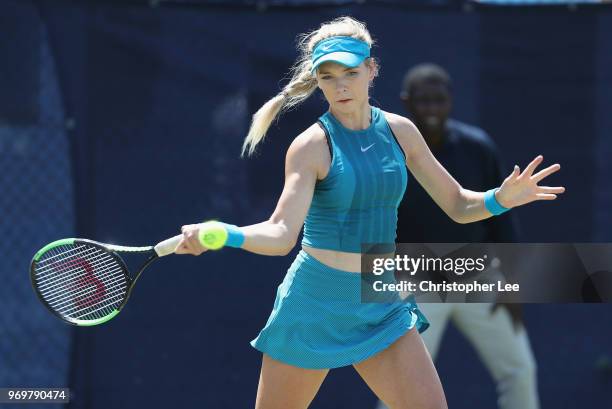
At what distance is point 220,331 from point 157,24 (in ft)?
4.84

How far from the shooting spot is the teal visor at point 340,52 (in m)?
3.78

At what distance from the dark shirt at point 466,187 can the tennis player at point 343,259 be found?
1.41 meters

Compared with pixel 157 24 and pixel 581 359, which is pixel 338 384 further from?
pixel 157 24

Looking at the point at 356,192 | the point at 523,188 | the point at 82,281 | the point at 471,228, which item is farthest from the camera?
the point at 471,228

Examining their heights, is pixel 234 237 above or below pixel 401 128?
below

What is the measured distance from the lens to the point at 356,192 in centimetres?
378

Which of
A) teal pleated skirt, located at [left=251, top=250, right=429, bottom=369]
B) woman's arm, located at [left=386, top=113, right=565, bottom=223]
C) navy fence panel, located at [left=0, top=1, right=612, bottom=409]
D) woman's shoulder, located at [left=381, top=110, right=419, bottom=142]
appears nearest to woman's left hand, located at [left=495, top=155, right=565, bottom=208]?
woman's arm, located at [left=386, top=113, right=565, bottom=223]

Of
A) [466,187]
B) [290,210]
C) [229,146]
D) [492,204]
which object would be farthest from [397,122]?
[229,146]

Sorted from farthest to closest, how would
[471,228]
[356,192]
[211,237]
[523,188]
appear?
[471,228] → [523,188] → [356,192] → [211,237]

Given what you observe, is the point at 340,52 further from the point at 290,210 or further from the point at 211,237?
the point at 211,237

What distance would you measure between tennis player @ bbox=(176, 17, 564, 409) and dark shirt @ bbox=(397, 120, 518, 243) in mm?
1408

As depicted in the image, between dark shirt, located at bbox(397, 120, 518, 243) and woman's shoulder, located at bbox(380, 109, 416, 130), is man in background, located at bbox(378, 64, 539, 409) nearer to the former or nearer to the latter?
dark shirt, located at bbox(397, 120, 518, 243)

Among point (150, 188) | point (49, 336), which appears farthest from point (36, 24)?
point (49, 336)

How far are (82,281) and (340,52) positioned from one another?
48.6 inches
